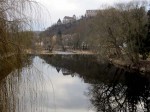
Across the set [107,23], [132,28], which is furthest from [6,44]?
[107,23]

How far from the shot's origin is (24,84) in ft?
16.1

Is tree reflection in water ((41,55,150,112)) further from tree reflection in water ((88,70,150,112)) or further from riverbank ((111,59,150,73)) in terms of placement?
riverbank ((111,59,150,73))

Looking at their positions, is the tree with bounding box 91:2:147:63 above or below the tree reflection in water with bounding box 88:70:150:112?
above

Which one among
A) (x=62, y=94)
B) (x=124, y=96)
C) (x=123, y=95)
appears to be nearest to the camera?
(x=62, y=94)

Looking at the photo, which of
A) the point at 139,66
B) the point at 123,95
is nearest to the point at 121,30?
the point at 139,66

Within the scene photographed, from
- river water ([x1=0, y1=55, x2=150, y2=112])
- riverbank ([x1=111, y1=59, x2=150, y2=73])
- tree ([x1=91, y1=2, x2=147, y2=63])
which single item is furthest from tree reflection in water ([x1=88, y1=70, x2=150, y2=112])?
tree ([x1=91, y1=2, x2=147, y2=63])

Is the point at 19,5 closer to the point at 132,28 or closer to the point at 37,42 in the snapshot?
the point at 37,42

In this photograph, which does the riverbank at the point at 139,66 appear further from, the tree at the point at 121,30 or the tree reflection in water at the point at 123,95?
the tree reflection in water at the point at 123,95

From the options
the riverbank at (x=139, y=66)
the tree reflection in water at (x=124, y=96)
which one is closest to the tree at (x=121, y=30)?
the riverbank at (x=139, y=66)

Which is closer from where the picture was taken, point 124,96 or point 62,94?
point 62,94

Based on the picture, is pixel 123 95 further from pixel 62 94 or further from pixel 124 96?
pixel 62 94

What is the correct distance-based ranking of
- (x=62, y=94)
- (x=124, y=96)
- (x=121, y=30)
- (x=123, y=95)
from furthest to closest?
(x=121, y=30) → (x=123, y=95) → (x=124, y=96) → (x=62, y=94)

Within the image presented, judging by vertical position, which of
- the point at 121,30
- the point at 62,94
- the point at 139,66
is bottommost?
the point at 62,94

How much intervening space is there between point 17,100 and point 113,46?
37.7 m
